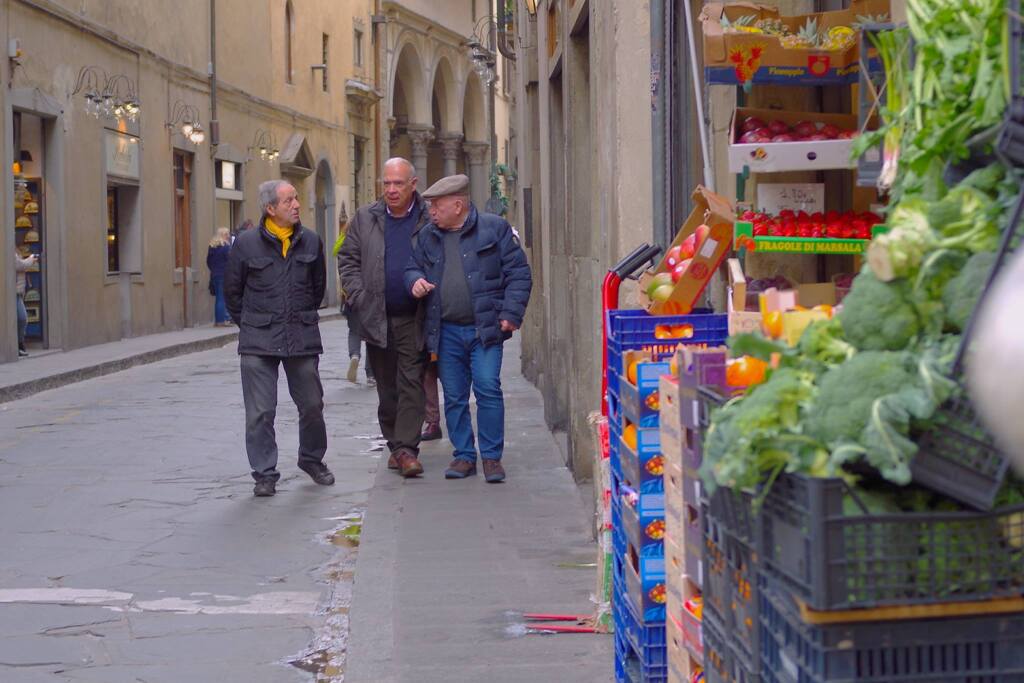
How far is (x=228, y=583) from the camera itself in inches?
256

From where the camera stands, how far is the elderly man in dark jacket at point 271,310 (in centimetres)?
852

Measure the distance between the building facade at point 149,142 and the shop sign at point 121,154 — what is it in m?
0.05

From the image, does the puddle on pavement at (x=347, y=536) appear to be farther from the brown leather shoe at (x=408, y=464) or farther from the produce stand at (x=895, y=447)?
the produce stand at (x=895, y=447)

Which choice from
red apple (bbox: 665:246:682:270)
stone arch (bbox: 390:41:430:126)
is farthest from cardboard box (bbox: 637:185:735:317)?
stone arch (bbox: 390:41:430:126)

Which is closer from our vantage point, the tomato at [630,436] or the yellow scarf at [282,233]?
the tomato at [630,436]

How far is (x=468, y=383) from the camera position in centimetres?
891

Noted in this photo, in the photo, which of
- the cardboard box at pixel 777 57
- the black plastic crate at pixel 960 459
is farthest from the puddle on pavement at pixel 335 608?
the black plastic crate at pixel 960 459

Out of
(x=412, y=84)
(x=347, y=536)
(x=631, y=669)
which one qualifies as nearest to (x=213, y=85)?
(x=412, y=84)

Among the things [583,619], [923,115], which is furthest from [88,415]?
[923,115]

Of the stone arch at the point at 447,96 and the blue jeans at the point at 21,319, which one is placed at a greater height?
the stone arch at the point at 447,96

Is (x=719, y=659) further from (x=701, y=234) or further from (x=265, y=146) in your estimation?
(x=265, y=146)

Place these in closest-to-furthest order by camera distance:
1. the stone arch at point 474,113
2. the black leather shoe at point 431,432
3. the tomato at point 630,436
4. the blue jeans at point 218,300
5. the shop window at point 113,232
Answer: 1. the tomato at point 630,436
2. the black leather shoe at point 431,432
3. the shop window at point 113,232
4. the blue jeans at point 218,300
5. the stone arch at point 474,113

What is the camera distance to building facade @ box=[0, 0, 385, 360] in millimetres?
20375

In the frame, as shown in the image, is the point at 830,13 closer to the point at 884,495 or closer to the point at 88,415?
the point at 884,495
